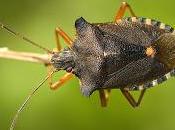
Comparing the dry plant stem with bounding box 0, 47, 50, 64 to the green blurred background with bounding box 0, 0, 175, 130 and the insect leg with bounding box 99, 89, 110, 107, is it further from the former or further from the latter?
the green blurred background with bounding box 0, 0, 175, 130

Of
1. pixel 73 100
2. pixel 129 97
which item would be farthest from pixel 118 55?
pixel 73 100

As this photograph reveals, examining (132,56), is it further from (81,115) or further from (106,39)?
(81,115)

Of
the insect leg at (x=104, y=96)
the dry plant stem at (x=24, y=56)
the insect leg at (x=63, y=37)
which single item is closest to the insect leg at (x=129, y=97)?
the insect leg at (x=104, y=96)

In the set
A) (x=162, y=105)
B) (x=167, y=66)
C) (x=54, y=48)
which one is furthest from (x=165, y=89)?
(x=54, y=48)
